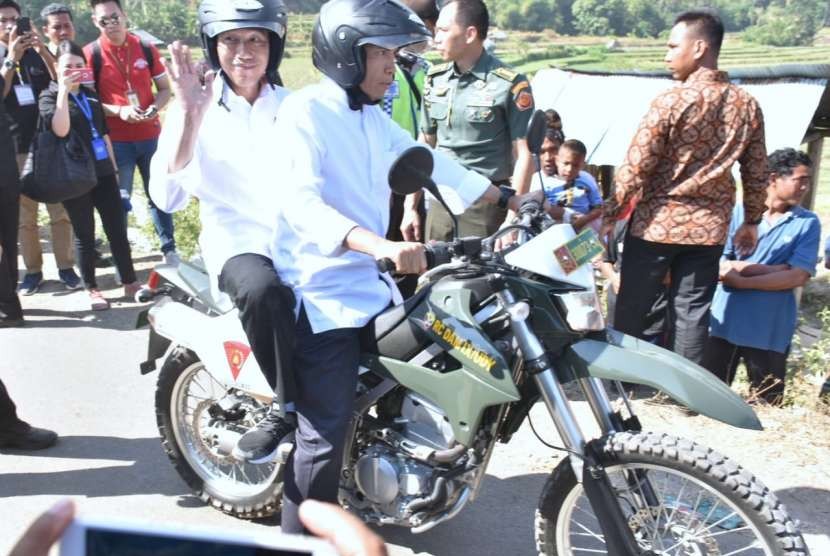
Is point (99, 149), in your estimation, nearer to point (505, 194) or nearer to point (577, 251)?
point (505, 194)

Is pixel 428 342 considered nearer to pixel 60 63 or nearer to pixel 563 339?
pixel 563 339

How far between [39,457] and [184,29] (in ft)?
82.2

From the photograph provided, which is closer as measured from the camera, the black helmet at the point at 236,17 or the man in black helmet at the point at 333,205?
the man in black helmet at the point at 333,205

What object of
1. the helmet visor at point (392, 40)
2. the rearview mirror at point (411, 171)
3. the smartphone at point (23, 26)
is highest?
the smartphone at point (23, 26)

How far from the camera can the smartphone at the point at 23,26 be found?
232 inches

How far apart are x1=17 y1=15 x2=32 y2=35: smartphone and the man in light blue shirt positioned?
4704mm

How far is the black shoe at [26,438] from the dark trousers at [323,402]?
6.27 ft

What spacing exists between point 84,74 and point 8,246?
1296 millimetres

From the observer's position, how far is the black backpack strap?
263 inches

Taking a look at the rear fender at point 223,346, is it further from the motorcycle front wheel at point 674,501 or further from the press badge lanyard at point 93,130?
the press badge lanyard at point 93,130

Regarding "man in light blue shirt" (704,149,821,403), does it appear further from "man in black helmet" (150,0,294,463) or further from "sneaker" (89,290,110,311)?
"sneaker" (89,290,110,311)

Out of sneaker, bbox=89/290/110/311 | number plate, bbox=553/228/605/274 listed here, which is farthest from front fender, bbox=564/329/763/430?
sneaker, bbox=89/290/110/311

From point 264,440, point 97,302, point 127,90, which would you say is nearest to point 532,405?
point 264,440

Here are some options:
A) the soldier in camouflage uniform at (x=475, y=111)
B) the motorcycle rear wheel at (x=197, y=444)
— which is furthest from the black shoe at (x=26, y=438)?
the soldier in camouflage uniform at (x=475, y=111)
